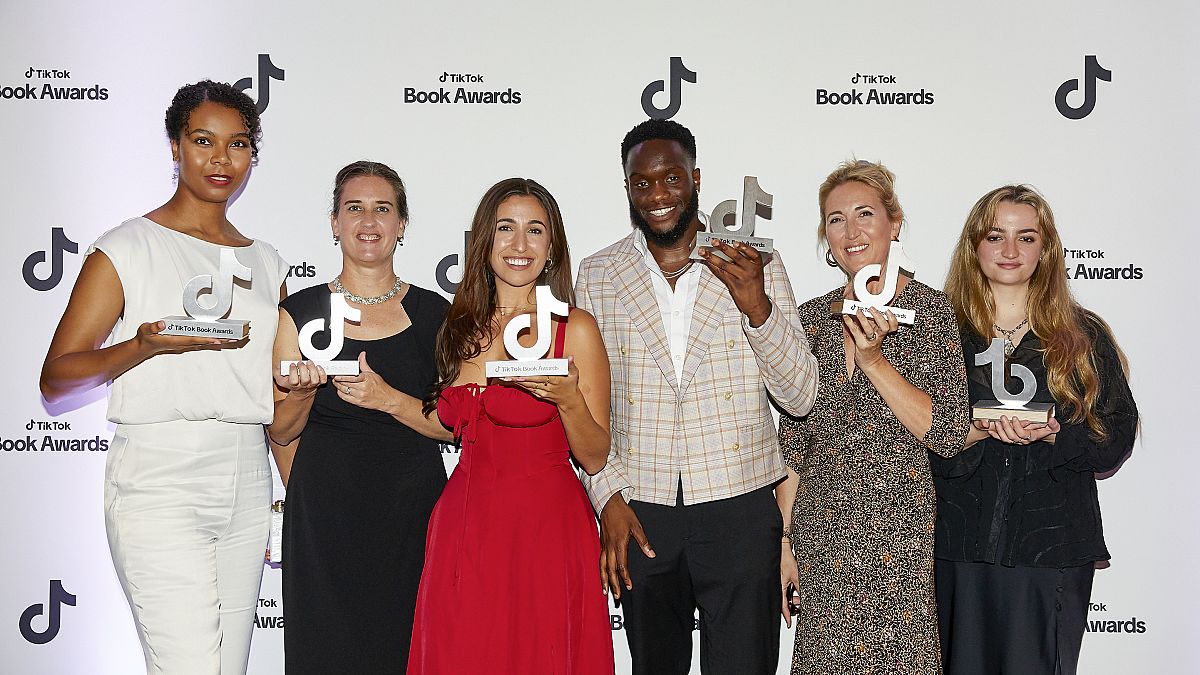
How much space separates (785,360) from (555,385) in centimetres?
70

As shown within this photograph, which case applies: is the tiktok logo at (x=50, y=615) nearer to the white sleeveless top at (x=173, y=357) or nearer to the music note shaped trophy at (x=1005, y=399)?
the white sleeveless top at (x=173, y=357)

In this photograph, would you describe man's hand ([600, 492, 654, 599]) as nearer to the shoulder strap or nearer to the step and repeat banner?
the shoulder strap

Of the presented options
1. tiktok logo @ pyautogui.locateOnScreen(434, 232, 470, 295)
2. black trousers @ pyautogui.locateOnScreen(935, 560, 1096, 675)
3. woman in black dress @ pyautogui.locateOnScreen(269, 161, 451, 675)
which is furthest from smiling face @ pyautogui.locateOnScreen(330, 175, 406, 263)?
black trousers @ pyautogui.locateOnScreen(935, 560, 1096, 675)

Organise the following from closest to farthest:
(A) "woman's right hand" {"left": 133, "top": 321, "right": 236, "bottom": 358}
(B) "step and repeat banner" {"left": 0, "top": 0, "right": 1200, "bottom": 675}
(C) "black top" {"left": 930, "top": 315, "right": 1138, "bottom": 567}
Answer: (A) "woman's right hand" {"left": 133, "top": 321, "right": 236, "bottom": 358} → (C) "black top" {"left": 930, "top": 315, "right": 1138, "bottom": 567} → (B) "step and repeat banner" {"left": 0, "top": 0, "right": 1200, "bottom": 675}

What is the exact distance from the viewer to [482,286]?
111 inches

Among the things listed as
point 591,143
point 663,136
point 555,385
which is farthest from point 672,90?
point 555,385

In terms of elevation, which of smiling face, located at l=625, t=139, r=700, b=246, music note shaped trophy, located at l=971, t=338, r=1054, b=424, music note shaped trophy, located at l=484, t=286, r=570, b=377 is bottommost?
music note shaped trophy, located at l=971, t=338, r=1054, b=424

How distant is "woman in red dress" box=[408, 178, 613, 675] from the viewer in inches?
98.8

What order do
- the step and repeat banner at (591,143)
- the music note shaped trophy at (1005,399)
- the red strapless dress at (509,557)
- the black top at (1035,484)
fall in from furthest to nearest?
the step and repeat banner at (591,143) → the black top at (1035,484) → the music note shaped trophy at (1005,399) → the red strapless dress at (509,557)

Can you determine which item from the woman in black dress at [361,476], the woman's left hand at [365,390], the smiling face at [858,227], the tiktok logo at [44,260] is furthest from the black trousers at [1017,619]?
the tiktok logo at [44,260]

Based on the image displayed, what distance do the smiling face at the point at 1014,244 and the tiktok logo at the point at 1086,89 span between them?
3.70ft

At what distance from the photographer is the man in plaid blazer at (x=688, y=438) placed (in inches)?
106

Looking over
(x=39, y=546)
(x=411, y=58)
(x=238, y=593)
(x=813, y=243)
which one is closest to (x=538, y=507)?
(x=238, y=593)

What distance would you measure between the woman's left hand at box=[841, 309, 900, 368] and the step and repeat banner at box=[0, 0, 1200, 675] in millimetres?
1176
